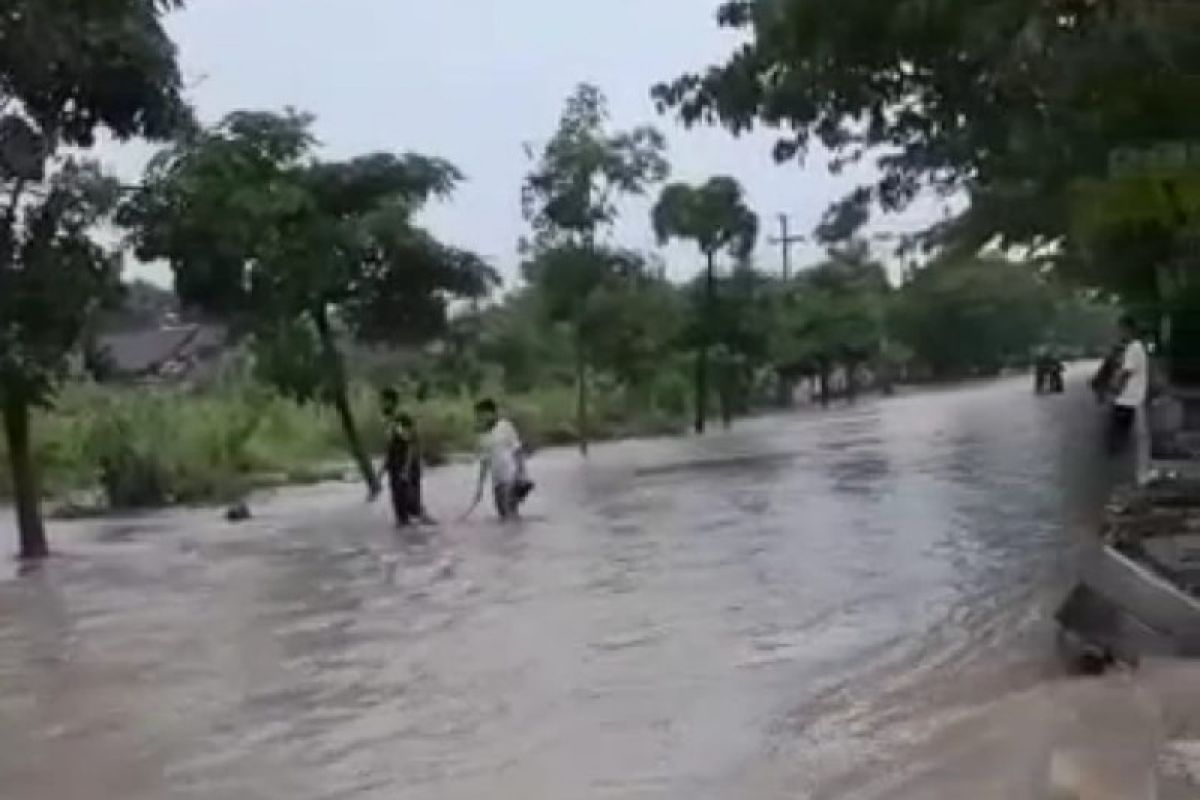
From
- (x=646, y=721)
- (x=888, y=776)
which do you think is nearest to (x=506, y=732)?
(x=646, y=721)

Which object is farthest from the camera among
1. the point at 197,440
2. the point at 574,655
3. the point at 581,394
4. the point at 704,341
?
the point at 704,341

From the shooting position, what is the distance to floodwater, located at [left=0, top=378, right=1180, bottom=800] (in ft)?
32.6

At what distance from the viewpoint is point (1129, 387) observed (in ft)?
70.7

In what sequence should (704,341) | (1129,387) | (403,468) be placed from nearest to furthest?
1. (1129,387)
2. (403,468)
3. (704,341)

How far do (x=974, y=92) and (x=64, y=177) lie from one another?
9135 millimetres

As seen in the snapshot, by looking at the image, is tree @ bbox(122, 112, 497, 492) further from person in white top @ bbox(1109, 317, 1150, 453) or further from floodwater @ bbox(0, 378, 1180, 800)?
person in white top @ bbox(1109, 317, 1150, 453)

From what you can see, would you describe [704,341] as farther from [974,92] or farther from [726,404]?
[974,92]

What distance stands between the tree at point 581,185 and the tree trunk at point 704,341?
10349mm

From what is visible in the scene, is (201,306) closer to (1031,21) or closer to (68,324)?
(68,324)

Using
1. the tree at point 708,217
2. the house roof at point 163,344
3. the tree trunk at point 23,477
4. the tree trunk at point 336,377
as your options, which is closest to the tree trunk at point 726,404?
the tree at point 708,217

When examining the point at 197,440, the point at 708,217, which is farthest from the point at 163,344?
the point at 197,440

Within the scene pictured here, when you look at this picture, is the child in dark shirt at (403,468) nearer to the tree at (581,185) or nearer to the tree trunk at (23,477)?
the tree trunk at (23,477)

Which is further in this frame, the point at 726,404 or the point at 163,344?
the point at 163,344

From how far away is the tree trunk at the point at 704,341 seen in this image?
56.2 meters
